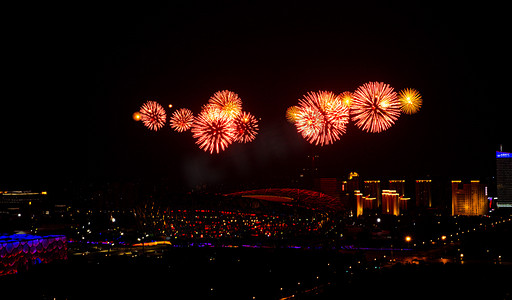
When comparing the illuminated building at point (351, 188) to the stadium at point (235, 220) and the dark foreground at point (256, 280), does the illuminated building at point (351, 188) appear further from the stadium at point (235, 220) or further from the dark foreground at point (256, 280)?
the dark foreground at point (256, 280)

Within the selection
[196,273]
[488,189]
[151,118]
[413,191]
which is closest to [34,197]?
[151,118]

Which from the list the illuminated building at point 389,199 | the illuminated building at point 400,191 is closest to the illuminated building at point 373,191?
the illuminated building at point 389,199

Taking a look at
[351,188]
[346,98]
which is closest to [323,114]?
[346,98]

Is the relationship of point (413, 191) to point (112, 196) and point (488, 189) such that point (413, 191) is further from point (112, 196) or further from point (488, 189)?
point (112, 196)

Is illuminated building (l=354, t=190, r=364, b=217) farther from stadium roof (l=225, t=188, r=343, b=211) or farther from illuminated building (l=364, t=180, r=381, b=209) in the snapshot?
stadium roof (l=225, t=188, r=343, b=211)

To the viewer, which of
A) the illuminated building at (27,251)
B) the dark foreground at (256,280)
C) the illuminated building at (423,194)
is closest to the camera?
the dark foreground at (256,280)

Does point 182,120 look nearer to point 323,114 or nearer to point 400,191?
point 323,114
